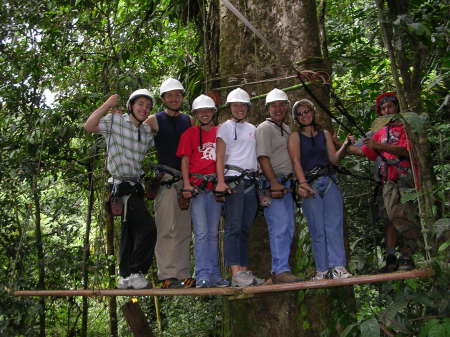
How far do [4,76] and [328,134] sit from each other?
14.7 feet

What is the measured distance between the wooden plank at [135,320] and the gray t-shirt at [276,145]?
183 centimetres

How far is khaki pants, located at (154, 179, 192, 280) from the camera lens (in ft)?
13.3

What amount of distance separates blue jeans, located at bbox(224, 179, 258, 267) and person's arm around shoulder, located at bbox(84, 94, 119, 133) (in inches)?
43.0

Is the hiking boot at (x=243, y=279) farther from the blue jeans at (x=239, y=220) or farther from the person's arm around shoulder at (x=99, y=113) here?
the person's arm around shoulder at (x=99, y=113)

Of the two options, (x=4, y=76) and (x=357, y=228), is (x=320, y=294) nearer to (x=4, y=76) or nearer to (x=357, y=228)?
(x=357, y=228)

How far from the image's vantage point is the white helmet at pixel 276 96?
393 centimetres

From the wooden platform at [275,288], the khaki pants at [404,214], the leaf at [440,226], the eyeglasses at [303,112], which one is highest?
the eyeglasses at [303,112]

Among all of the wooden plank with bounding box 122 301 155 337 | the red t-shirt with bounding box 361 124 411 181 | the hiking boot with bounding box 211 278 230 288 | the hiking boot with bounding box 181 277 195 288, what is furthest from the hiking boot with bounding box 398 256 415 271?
the wooden plank with bounding box 122 301 155 337

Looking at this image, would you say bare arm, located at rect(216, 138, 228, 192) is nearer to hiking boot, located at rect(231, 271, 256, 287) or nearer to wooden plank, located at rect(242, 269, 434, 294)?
hiking boot, located at rect(231, 271, 256, 287)

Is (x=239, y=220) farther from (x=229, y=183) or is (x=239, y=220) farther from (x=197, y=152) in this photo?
(x=197, y=152)

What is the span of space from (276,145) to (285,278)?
0.99 meters

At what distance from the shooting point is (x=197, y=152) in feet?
13.1

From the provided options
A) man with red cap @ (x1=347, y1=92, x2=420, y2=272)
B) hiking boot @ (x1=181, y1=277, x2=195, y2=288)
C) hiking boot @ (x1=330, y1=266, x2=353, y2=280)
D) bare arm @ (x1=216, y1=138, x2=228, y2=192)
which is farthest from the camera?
man with red cap @ (x1=347, y1=92, x2=420, y2=272)

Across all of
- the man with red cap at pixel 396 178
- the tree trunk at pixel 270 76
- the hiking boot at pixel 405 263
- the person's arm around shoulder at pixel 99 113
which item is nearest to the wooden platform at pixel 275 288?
the tree trunk at pixel 270 76
